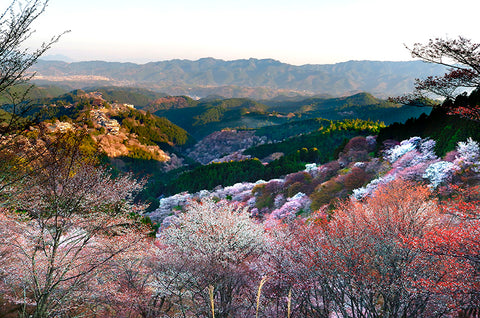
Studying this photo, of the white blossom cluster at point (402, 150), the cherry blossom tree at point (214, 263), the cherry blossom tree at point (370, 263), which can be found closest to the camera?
the cherry blossom tree at point (370, 263)

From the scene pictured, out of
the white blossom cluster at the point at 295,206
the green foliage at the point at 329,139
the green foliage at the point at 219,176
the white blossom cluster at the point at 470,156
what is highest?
the white blossom cluster at the point at 470,156

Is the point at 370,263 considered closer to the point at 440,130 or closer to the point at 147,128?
the point at 440,130

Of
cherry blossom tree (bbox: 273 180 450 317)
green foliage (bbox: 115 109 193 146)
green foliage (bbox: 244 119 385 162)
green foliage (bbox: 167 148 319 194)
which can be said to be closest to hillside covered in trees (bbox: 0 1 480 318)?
cherry blossom tree (bbox: 273 180 450 317)

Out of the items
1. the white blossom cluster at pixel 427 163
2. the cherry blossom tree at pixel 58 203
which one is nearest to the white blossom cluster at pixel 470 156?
the white blossom cluster at pixel 427 163

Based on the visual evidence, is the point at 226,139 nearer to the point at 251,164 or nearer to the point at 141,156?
the point at 141,156

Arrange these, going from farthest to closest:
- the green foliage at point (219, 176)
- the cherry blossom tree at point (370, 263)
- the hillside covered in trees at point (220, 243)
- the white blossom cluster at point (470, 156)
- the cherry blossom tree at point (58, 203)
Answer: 1. the green foliage at point (219, 176)
2. the white blossom cluster at point (470, 156)
3. the cherry blossom tree at point (370, 263)
4. the cherry blossom tree at point (58, 203)
5. the hillside covered in trees at point (220, 243)

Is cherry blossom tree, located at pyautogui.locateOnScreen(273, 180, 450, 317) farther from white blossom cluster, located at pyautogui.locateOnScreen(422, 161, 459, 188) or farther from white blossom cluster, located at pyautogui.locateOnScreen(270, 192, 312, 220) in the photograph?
white blossom cluster, located at pyautogui.locateOnScreen(270, 192, 312, 220)

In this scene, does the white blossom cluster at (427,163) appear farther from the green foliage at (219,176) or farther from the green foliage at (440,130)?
the green foliage at (219,176)

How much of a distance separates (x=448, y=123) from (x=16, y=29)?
46568 millimetres

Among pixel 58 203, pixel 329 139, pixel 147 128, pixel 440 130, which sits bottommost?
pixel 147 128

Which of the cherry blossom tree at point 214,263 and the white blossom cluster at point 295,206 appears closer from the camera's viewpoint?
the cherry blossom tree at point 214,263

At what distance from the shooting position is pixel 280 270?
51.2ft

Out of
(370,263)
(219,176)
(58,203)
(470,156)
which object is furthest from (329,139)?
(58,203)

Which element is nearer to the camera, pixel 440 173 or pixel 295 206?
pixel 440 173
